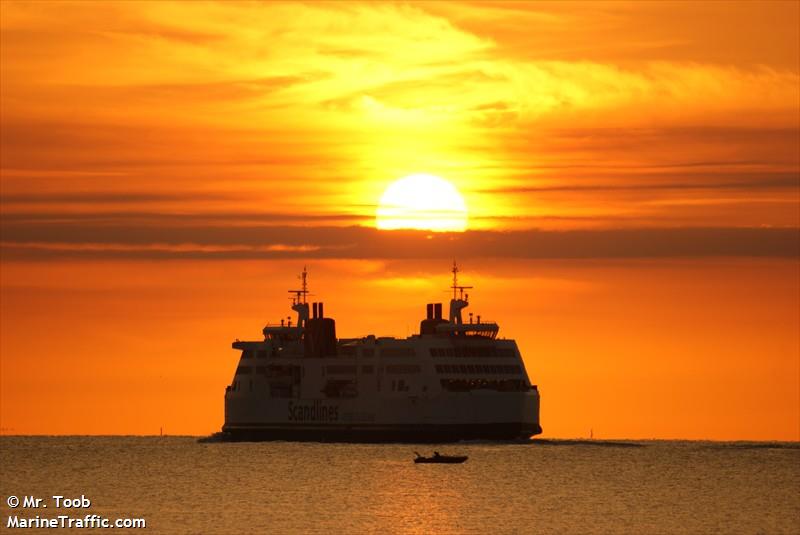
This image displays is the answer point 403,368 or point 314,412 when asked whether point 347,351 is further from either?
point 403,368

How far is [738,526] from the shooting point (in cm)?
11744

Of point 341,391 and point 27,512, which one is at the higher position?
point 341,391

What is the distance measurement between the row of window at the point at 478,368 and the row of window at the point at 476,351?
148cm

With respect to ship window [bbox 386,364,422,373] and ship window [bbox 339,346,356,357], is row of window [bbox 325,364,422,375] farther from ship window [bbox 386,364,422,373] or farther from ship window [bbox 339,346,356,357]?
ship window [bbox 339,346,356,357]

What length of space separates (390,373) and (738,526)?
76358 millimetres

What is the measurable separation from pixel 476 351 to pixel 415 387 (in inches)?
333

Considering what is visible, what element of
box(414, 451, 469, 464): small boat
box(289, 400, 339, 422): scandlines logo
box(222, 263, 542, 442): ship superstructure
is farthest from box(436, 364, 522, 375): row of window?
box(414, 451, 469, 464): small boat

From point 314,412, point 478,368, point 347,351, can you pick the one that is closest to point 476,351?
point 478,368

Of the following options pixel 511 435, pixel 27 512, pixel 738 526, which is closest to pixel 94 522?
pixel 27 512

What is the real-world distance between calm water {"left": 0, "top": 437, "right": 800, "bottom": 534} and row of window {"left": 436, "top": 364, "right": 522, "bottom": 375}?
28.8ft

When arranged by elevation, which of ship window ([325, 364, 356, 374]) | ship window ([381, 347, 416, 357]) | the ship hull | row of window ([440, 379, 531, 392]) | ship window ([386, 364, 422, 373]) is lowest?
the ship hull

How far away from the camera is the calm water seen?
116m

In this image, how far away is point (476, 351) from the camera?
191750 millimetres

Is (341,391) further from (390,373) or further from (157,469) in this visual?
(157,469)
